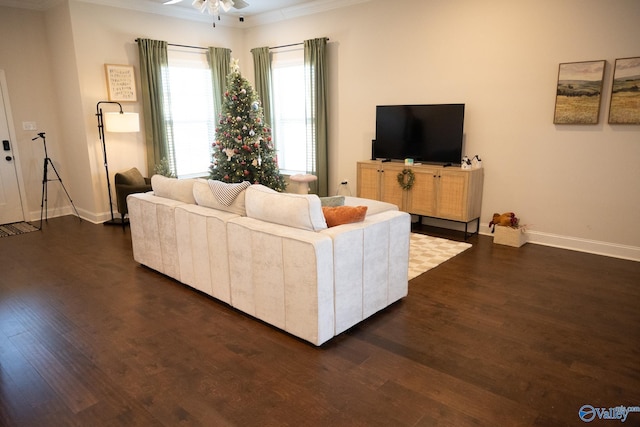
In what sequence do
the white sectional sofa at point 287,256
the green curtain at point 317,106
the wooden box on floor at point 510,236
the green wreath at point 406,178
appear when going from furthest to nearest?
the green curtain at point 317,106, the green wreath at point 406,178, the wooden box on floor at point 510,236, the white sectional sofa at point 287,256

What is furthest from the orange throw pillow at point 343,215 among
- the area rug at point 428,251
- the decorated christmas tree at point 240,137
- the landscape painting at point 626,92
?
the decorated christmas tree at point 240,137

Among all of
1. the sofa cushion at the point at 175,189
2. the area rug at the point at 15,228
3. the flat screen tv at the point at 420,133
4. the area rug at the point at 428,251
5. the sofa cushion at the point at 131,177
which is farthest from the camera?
the sofa cushion at the point at 131,177

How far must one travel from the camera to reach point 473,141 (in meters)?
5.35

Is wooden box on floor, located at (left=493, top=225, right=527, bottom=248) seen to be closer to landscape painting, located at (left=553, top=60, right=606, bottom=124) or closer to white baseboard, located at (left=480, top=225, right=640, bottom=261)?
white baseboard, located at (left=480, top=225, right=640, bottom=261)

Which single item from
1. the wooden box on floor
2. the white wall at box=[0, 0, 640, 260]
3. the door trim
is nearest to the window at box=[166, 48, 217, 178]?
the white wall at box=[0, 0, 640, 260]

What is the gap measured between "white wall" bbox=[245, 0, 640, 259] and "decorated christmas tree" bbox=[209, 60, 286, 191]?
174 cm

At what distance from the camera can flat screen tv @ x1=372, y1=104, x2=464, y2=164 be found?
528cm

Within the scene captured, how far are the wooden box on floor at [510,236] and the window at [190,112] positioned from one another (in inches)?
197

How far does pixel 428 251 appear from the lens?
482cm

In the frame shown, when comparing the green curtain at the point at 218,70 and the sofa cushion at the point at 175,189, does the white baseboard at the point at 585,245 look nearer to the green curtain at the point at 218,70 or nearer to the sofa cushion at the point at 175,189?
the sofa cushion at the point at 175,189

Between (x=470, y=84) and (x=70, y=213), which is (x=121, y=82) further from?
(x=470, y=84)

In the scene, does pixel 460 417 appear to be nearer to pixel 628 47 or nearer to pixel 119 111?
pixel 628 47

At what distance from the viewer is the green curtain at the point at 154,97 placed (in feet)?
21.0

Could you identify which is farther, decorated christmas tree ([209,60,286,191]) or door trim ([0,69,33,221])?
decorated christmas tree ([209,60,286,191])
